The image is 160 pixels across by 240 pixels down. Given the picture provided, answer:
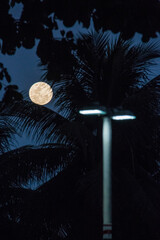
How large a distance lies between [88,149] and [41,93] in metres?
2.25

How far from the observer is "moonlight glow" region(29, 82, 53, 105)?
1589 cm

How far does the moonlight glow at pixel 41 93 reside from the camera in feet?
52.1

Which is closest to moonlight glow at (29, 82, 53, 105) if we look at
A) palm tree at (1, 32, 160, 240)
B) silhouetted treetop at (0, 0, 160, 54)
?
palm tree at (1, 32, 160, 240)

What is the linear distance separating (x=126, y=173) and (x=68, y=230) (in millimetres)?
2241

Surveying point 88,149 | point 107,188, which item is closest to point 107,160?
point 107,188

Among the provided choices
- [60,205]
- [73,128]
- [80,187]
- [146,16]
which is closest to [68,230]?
[60,205]

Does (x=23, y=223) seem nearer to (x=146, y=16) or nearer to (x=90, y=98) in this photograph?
(x=90, y=98)

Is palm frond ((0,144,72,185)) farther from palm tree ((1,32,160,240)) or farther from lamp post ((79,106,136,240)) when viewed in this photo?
lamp post ((79,106,136,240))

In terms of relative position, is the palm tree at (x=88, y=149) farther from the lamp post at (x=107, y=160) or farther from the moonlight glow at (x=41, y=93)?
the lamp post at (x=107, y=160)

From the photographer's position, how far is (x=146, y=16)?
23.2 ft

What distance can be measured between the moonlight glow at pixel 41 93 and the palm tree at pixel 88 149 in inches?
8.5

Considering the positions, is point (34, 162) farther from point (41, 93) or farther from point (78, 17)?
point (78, 17)

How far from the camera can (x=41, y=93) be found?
52.5 ft

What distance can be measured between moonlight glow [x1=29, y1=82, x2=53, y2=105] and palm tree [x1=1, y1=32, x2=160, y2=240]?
215mm
